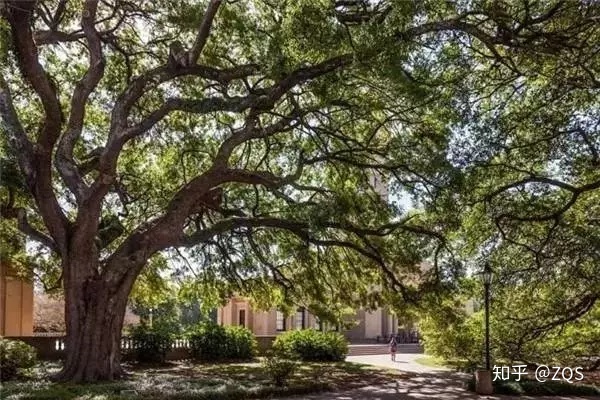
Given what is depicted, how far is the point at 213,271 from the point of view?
2222cm

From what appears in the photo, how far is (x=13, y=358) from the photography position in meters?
15.7

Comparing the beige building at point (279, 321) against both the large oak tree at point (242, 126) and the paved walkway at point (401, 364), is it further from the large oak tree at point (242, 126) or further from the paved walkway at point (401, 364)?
the large oak tree at point (242, 126)

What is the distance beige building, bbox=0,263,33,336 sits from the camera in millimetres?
24922

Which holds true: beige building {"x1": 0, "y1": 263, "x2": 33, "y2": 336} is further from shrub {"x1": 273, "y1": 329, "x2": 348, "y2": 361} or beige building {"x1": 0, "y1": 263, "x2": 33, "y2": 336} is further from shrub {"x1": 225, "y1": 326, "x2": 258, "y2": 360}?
shrub {"x1": 273, "y1": 329, "x2": 348, "y2": 361}

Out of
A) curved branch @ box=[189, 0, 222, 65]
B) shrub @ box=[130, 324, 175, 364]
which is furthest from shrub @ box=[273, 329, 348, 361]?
curved branch @ box=[189, 0, 222, 65]

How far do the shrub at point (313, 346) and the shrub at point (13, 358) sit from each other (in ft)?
46.3

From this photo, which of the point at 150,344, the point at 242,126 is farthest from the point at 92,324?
the point at 150,344

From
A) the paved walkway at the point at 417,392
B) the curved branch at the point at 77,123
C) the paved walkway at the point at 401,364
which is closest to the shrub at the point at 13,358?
the curved branch at the point at 77,123

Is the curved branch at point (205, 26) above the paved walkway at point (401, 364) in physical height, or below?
above

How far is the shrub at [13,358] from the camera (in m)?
15.3

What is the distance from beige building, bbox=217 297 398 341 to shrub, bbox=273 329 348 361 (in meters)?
13.2

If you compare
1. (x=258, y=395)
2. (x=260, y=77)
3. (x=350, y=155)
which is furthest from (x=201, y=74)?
(x=258, y=395)

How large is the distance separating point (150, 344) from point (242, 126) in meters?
12.3

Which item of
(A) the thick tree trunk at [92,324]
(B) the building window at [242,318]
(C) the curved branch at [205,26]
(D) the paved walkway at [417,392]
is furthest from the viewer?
(B) the building window at [242,318]
